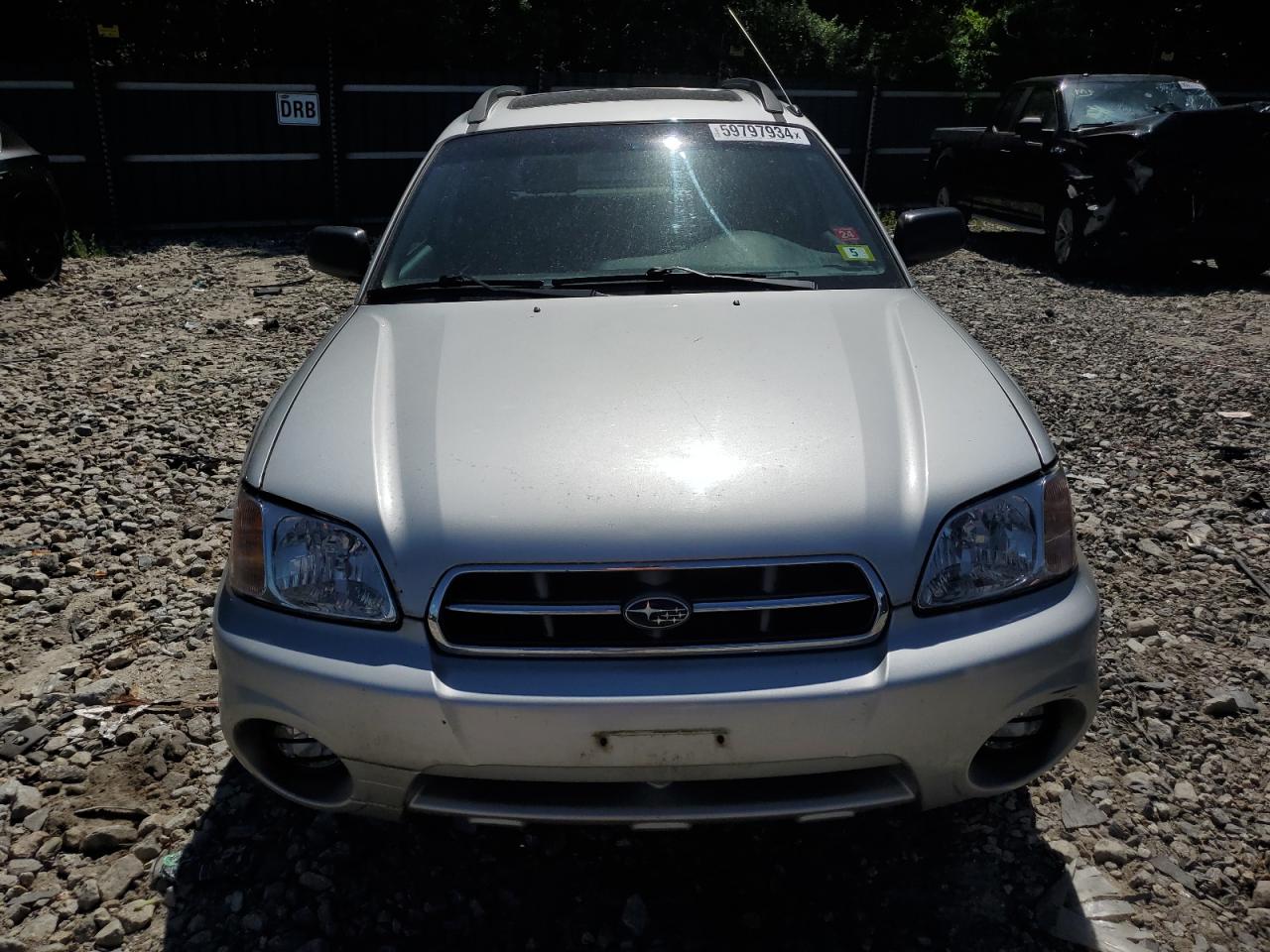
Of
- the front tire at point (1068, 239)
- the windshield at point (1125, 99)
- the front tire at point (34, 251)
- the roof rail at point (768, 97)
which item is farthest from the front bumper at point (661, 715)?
the windshield at point (1125, 99)

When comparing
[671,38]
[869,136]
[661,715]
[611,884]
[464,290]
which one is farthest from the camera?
[671,38]

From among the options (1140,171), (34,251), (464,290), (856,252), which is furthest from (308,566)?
(1140,171)

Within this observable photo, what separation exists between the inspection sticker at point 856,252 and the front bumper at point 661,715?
148 centimetres

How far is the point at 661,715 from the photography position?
6.40 feet

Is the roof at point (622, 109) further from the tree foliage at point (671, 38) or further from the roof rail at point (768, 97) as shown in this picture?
the tree foliage at point (671, 38)

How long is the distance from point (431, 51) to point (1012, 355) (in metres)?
12.7

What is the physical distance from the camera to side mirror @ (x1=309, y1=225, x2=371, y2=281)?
359cm

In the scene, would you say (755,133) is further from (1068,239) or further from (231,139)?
(231,139)

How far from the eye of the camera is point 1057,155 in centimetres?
998

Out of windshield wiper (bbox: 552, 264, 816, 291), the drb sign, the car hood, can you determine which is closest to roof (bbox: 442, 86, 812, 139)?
windshield wiper (bbox: 552, 264, 816, 291)

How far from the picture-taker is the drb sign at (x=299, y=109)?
41.6 feet

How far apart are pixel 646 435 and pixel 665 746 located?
2.17ft

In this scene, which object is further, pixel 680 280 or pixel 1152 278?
pixel 1152 278

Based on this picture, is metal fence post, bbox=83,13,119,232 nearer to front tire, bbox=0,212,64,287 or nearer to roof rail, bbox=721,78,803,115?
front tire, bbox=0,212,64,287
